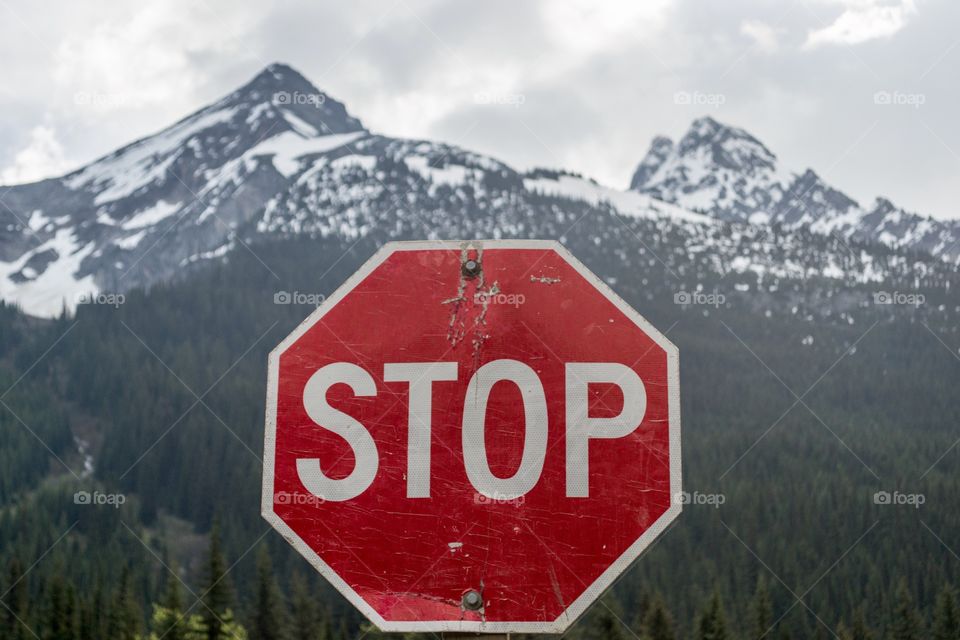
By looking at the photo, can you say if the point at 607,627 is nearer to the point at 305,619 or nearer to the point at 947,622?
the point at 305,619

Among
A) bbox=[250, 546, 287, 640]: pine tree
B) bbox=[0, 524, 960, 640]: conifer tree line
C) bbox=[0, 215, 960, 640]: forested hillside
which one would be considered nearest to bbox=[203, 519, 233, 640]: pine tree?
bbox=[0, 524, 960, 640]: conifer tree line

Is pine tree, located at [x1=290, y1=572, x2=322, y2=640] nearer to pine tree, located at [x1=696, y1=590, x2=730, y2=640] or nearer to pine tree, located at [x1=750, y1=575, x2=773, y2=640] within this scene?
pine tree, located at [x1=696, y1=590, x2=730, y2=640]

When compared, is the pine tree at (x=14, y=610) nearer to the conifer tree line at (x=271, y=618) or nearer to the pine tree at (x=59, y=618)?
the conifer tree line at (x=271, y=618)

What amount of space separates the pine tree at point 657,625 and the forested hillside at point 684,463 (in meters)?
0.11

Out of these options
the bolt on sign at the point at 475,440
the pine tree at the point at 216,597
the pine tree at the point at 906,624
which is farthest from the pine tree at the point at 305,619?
the bolt on sign at the point at 475,440

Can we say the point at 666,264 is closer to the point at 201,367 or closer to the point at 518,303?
the point at 201,367

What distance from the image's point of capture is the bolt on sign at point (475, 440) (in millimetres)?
3631

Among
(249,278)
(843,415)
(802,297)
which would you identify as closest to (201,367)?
(249,278)

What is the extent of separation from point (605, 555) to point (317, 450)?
0.89 meters

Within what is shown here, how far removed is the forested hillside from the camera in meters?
71.2

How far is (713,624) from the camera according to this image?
62281 mm

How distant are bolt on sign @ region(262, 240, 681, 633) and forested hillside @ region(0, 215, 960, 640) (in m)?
53.4

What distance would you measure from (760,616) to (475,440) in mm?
74174

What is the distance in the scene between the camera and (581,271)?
12.5ft
